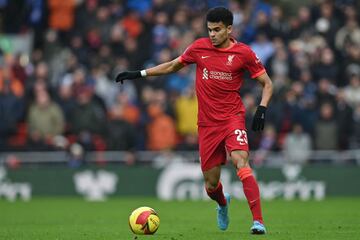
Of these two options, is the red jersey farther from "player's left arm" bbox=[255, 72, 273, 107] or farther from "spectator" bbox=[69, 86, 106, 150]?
"spectator" bbox=[69, 86, 106, 150]

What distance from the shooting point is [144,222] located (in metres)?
12.2

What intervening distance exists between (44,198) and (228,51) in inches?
485

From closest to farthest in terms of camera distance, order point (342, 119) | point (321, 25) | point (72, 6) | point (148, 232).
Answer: point (148, 232) < point (342, 119) < point (321, 25) < point (72, 6)

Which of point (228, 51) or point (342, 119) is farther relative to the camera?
point (342, 119)

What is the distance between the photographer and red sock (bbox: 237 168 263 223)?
11.7 meters

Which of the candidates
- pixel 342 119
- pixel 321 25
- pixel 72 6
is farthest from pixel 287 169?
pixel 72 6

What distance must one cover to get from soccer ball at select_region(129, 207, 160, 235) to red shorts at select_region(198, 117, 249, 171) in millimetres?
935

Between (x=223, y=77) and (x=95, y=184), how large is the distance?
12.1 m

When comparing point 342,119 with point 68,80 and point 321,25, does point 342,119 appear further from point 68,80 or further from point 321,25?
point 68,80

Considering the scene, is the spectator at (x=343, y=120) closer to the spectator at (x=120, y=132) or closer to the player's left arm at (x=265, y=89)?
the spectator at (x=120, y=132)

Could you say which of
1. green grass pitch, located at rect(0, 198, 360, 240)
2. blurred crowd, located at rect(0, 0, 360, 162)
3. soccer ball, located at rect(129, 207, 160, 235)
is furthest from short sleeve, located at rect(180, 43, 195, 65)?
blurred crowd, located at rect(0, 0, 360, 162)

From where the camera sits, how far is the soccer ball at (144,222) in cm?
1221

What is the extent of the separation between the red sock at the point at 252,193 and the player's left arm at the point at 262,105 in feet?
1.75

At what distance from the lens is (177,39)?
24.9 metres
